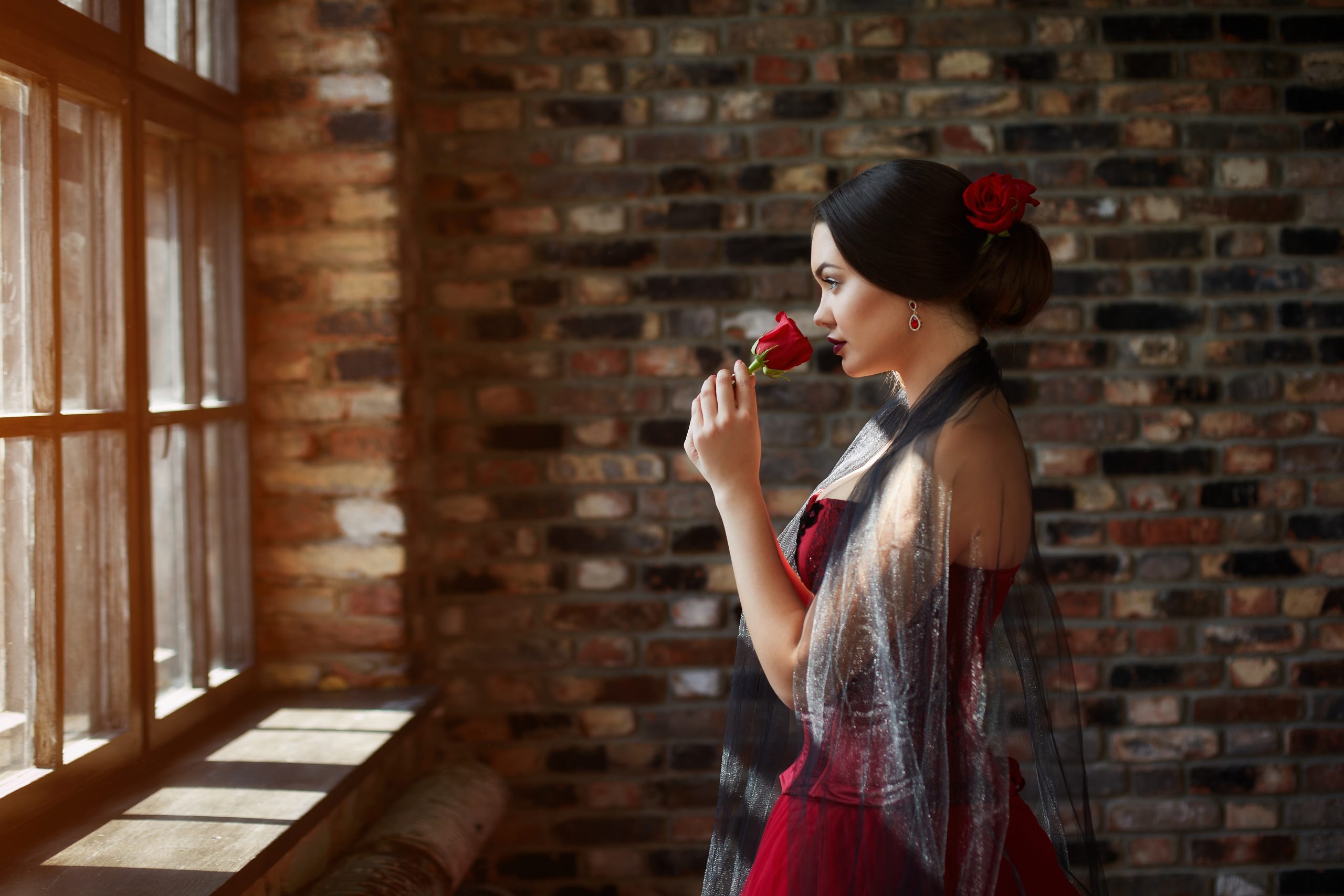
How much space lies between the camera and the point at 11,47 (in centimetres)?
127

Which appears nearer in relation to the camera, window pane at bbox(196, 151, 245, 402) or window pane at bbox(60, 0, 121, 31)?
window pane at bbox(60, 0, 121, 31)

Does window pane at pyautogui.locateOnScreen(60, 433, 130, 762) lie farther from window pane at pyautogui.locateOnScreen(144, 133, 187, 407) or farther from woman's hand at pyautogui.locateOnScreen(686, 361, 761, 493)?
woman's hand at pyautogui.locateOnScreen(686, 361, 761, 493)

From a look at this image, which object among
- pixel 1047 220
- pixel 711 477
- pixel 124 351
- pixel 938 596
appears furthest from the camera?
pixel 1047 220

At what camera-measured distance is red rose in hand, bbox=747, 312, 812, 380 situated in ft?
4.80

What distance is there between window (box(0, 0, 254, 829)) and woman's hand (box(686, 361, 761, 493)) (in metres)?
0.92

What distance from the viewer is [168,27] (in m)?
1.73

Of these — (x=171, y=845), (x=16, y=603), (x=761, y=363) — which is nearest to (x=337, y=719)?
(x=171, y=845)

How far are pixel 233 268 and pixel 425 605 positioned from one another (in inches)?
33.2

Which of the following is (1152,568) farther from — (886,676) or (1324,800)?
(886,676)

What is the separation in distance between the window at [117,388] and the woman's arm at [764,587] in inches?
38.0

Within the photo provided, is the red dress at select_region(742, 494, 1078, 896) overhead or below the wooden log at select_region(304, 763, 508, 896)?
overhead

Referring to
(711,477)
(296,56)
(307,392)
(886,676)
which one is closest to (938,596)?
(886,676)

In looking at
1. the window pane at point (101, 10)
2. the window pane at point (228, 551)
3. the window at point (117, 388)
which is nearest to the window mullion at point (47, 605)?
the window at point (117, 388)

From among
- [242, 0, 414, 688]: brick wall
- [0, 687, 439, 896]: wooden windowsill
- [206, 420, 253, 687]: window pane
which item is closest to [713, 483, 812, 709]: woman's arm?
[0, 687, 439, 896]: wooden windowsill
